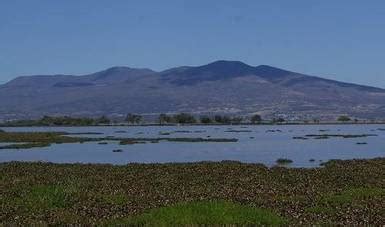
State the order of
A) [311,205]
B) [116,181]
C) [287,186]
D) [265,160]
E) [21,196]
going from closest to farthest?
[311,205], [21,196], [287,186], [116,181], [265,160]

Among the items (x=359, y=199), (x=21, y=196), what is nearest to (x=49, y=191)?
(x=21, y=196)

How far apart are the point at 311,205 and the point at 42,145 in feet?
267

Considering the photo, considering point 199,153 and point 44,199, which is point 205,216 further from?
point 199,153

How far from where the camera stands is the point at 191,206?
19719 millimetres

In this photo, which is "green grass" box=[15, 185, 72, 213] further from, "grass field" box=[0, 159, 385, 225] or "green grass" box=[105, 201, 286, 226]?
"green grass" box=[105, 201, 286, 226]

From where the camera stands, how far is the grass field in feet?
62.6

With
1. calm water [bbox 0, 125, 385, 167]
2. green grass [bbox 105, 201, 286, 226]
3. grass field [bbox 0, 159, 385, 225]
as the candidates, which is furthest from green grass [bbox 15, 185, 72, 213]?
calm water [bbox 0, 125, 385, 167]

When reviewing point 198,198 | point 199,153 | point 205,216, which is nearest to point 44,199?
point 198,198

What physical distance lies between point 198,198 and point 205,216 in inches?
211

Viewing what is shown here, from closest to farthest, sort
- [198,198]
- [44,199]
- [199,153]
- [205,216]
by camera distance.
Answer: [205,216], [198,198], [44,199], [199,153]

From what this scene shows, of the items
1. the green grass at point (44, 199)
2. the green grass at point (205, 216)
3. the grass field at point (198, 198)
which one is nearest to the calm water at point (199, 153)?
the grass field at point (198, 198)

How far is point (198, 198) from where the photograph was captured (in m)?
23.8

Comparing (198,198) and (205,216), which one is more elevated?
(205,216)

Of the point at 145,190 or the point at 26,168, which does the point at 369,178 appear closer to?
the point at 145,190
